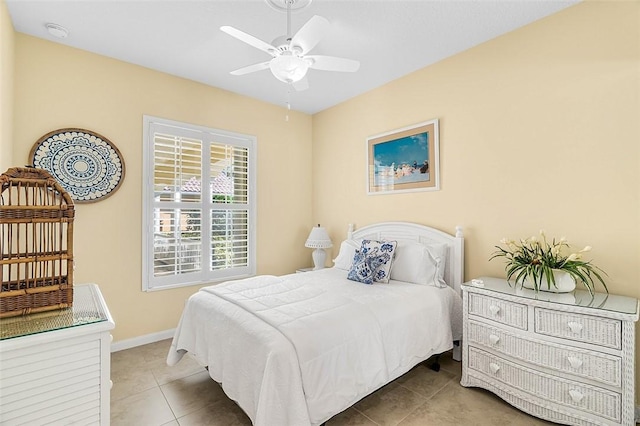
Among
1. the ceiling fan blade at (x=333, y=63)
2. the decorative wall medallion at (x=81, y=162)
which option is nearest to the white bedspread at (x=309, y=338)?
the decorative wall medallion at (x=81, y=162)

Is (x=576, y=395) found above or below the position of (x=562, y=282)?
below

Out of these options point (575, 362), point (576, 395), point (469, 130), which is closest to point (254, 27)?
point (469, 130)

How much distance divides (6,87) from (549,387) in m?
4.38

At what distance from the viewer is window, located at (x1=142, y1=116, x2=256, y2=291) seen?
3262 millimetres

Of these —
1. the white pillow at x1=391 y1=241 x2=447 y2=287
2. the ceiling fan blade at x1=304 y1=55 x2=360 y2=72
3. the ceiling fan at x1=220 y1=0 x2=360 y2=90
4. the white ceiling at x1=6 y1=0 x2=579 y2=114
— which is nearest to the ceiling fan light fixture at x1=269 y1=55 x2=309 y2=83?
the ceiling fan at x1=220 y1=0 x2=360 y2=90

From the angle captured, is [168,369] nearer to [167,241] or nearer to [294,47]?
[167,241]

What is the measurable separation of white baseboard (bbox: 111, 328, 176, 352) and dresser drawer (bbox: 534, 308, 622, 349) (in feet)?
11.3

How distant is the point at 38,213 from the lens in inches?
48.9

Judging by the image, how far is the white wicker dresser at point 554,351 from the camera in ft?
5.69

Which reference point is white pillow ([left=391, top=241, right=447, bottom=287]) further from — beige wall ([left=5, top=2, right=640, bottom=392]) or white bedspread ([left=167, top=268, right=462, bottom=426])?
beige wall ([left=5, top=2, right=640, bottom=392])

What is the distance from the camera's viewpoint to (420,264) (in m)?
2.78

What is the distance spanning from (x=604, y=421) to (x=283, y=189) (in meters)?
3.74

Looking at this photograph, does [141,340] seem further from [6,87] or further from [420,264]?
[420,264]

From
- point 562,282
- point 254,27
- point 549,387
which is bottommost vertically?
point 549,387
